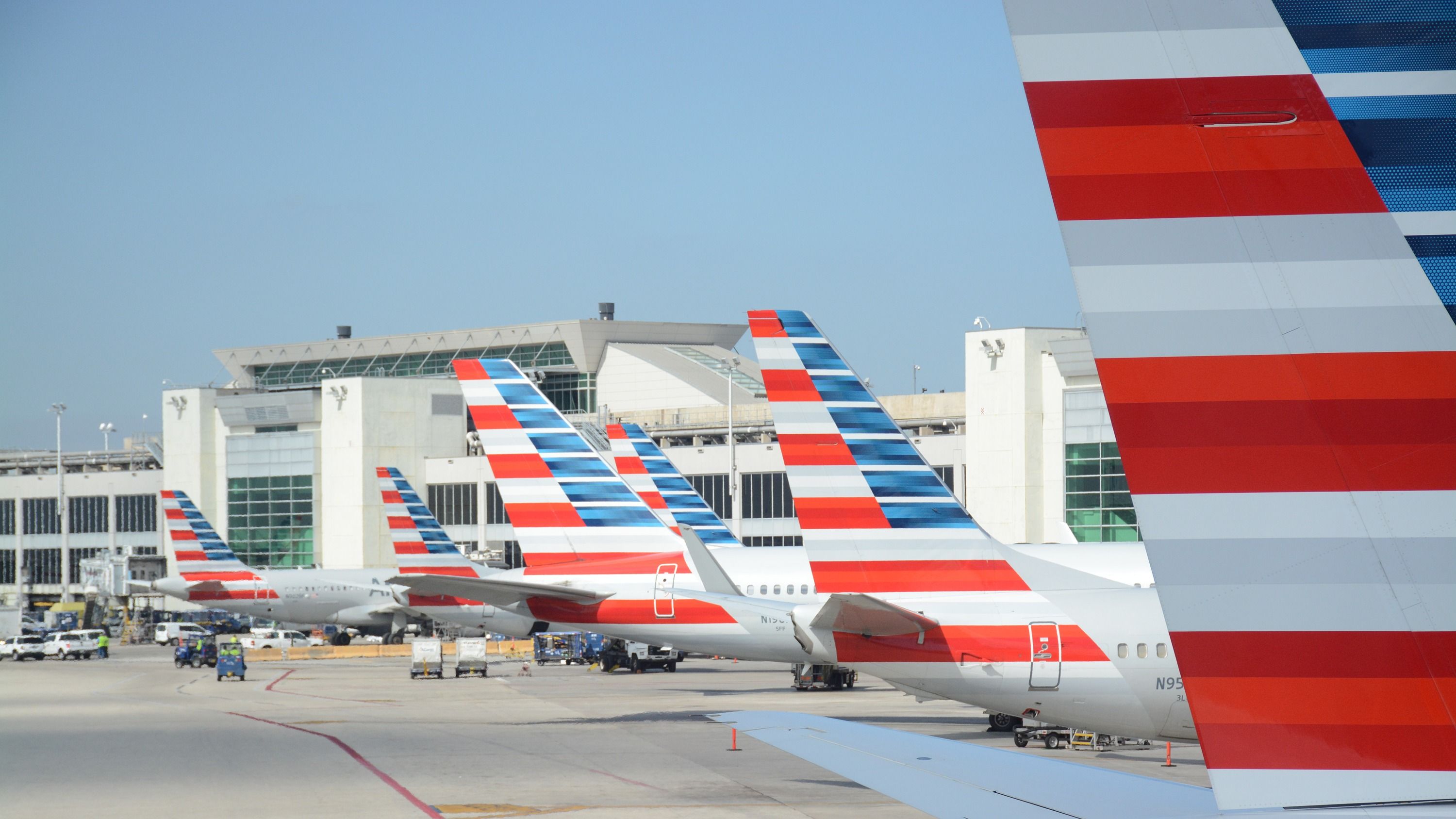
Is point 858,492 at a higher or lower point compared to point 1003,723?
higher

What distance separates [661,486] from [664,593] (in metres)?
14.4

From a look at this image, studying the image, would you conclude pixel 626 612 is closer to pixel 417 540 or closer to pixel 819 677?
pixel 819 677

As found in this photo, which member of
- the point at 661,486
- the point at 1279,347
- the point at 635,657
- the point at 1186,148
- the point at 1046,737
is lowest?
the point at 635,657

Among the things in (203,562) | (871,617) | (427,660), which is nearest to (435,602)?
(427,660)

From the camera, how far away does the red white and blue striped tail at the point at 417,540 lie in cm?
4856

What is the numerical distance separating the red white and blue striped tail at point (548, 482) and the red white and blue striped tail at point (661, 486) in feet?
34.4

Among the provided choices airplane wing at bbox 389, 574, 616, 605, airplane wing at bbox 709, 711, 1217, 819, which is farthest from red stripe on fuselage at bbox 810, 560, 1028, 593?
airplane wing at bbox 709, 711, 1217, 819

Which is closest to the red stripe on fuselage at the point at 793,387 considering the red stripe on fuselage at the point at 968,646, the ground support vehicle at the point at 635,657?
Answer: the red stripe on fuselage at the point at 968,646

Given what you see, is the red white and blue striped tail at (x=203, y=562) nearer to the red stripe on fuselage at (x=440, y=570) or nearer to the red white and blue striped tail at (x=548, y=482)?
the red stripe on fuselage at (x=440, y=570)

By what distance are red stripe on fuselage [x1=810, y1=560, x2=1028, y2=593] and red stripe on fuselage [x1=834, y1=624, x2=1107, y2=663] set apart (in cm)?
89

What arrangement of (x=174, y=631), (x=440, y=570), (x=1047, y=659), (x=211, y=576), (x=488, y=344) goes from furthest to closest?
1. (x=488, y=344)
2. (x=174, y=631)
3. (x=211, y=576)
4. (x=440, y=570)
5. (x=1047, y=659)

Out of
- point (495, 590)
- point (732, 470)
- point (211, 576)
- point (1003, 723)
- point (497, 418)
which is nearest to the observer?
point (1003, 723)

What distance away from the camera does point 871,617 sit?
18.4 metres

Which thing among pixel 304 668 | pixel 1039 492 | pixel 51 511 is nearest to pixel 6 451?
pixel 51 511
